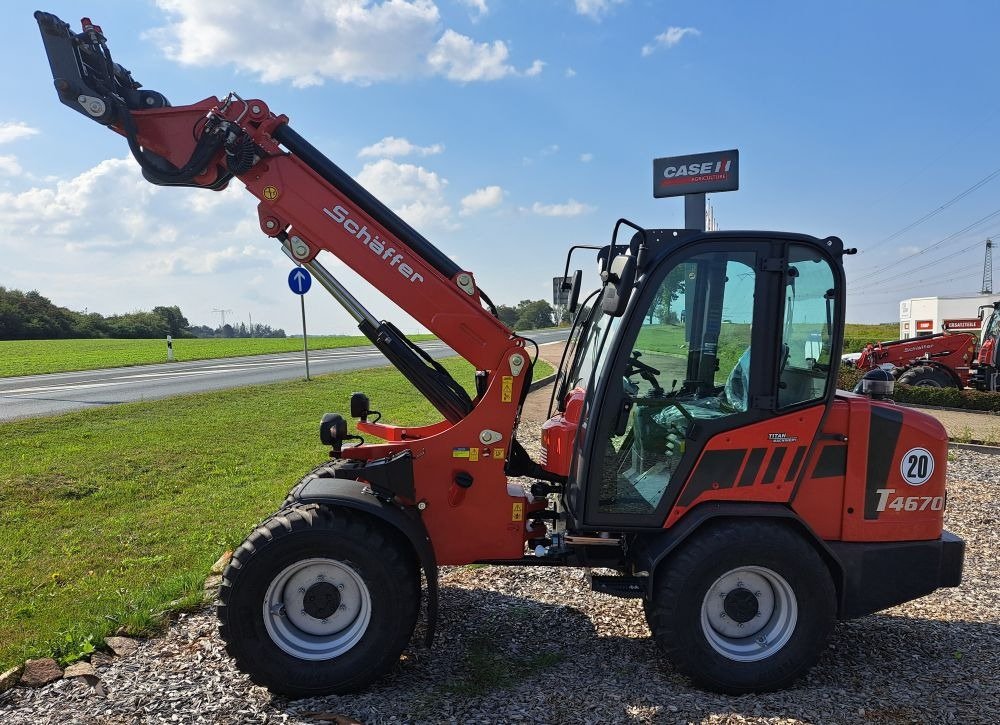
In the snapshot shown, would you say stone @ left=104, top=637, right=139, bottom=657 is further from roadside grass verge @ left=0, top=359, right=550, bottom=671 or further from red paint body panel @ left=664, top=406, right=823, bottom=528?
red paint body panel @ left=664, top=406, right=823, bottom=528

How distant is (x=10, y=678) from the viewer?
3.47 meters

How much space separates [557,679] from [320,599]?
54.5 inches

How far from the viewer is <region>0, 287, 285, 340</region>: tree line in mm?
51406

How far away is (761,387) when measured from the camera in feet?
12.0

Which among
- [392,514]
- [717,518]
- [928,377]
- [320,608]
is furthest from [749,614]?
[928,377]

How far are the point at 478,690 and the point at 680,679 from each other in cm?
114

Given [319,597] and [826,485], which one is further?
[826,485]

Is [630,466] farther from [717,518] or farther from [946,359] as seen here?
[946,359]

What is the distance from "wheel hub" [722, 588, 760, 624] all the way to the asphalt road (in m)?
11.9

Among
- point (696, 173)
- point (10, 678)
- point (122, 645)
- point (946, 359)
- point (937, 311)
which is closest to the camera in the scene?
point (10, 678)

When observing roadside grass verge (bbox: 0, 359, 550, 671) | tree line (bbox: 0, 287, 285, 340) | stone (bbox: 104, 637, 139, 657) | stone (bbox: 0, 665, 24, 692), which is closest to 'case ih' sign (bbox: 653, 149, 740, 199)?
roadside grass verge (bbox: 0, 359, 550, 671)

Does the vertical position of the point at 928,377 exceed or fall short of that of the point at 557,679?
it exceeds it

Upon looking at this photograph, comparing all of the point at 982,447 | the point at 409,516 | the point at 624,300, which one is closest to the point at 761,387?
the point at 624,300

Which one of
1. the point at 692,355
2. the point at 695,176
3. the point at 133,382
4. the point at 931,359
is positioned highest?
the point at 695,176
